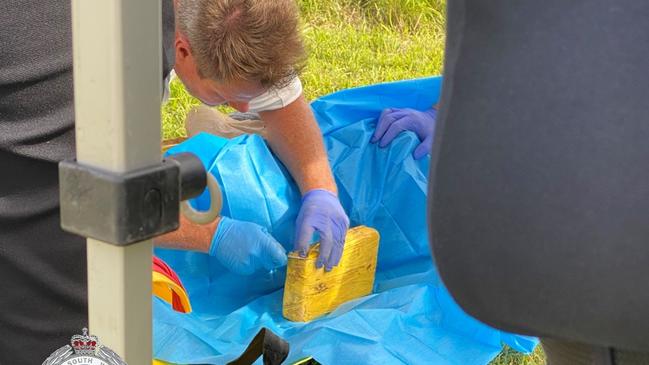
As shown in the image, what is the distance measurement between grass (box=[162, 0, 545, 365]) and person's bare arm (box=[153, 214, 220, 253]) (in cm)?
91

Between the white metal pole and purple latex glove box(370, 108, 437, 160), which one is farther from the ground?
the white metal pole

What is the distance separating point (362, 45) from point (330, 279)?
1.99 metres

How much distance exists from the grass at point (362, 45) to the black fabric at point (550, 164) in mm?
2202

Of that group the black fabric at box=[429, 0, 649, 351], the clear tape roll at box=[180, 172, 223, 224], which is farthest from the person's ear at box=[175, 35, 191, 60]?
the black fabric at box=[429, 0, 649, 351]

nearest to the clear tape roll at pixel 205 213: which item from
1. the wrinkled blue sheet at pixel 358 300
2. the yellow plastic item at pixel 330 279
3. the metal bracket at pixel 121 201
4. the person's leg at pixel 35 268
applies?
the metal bracket at pixel 121 201

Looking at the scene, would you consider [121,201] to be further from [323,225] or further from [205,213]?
[323,225]

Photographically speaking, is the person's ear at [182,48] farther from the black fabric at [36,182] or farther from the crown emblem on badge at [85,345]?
the crown emblem on badge at [85,345]

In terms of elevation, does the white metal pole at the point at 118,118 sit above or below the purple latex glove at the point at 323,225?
above

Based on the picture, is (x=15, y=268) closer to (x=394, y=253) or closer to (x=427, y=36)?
(x=394, y=253)

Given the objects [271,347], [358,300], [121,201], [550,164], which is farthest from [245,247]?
[550,164]

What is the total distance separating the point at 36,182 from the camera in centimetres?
117

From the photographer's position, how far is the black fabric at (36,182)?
3.55 feet

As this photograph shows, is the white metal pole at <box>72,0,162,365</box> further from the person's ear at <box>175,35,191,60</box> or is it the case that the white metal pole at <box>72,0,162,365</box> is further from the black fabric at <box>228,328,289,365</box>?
the person's ear at <box>175,35,191,60</box>

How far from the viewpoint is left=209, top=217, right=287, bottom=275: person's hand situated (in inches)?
73.5
